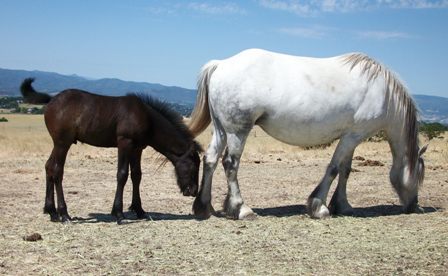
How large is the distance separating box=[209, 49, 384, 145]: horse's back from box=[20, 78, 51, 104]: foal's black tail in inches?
101

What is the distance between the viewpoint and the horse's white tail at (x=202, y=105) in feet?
28.9

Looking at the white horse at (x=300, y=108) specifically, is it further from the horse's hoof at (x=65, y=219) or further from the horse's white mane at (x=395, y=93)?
the horse's hoof at (x=65, y=219)

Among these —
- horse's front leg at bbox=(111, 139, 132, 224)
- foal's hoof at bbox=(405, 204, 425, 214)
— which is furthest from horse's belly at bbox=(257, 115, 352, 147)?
horse's front leg at bbox=(111, 139, 132, 224)

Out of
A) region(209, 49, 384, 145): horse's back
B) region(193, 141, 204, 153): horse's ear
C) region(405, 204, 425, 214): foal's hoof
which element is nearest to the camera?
region(209, 49, 384, 145): horse's back

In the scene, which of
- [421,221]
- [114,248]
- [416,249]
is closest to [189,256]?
[114,248]

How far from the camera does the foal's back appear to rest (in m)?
8.02

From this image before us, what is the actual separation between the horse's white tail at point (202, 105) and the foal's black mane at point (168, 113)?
260 mm

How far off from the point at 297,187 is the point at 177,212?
12.1 ft

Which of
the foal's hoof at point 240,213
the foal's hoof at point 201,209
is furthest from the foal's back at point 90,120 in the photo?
the foal's hoof at point 240,213

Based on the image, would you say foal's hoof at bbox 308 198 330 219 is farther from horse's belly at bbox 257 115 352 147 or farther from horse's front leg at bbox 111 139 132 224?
horse's front leg at bbox 111 139 132 224

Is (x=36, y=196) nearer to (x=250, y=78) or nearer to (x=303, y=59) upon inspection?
(x=250, y=78)

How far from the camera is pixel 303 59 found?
28.9 feet

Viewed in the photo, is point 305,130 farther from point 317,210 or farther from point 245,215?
point 245,215

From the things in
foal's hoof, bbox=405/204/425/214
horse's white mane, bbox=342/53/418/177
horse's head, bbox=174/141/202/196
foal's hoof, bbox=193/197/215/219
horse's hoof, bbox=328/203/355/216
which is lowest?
foal's hoof, bbox=193/197/215/219
